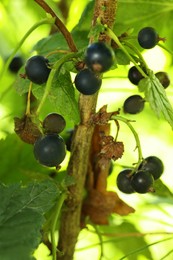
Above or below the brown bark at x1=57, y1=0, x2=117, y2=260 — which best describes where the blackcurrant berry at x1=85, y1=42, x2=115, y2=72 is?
above

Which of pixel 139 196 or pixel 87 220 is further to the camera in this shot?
pixel 139 196

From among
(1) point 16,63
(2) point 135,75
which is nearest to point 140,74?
(2) point 135,75

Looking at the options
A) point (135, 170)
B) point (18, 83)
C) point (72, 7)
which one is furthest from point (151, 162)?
point (72, 7)

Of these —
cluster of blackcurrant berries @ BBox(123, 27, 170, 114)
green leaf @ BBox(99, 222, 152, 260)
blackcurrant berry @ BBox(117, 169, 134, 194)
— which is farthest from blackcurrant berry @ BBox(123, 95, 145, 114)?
green leaf @ BBox(99, 222, 152, 260)

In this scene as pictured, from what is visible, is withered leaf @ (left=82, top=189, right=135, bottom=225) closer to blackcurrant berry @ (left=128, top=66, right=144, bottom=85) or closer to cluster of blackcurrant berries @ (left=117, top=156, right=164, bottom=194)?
cluster of blackcurrant berries @ (left=117, top=156, right=164, bottom=194)

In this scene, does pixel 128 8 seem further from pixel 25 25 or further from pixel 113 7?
pixel 25 25

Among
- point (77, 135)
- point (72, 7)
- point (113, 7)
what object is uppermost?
point (72, 7)

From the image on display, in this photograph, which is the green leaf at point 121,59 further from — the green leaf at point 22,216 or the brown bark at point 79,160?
the green leaf at point 22,216
